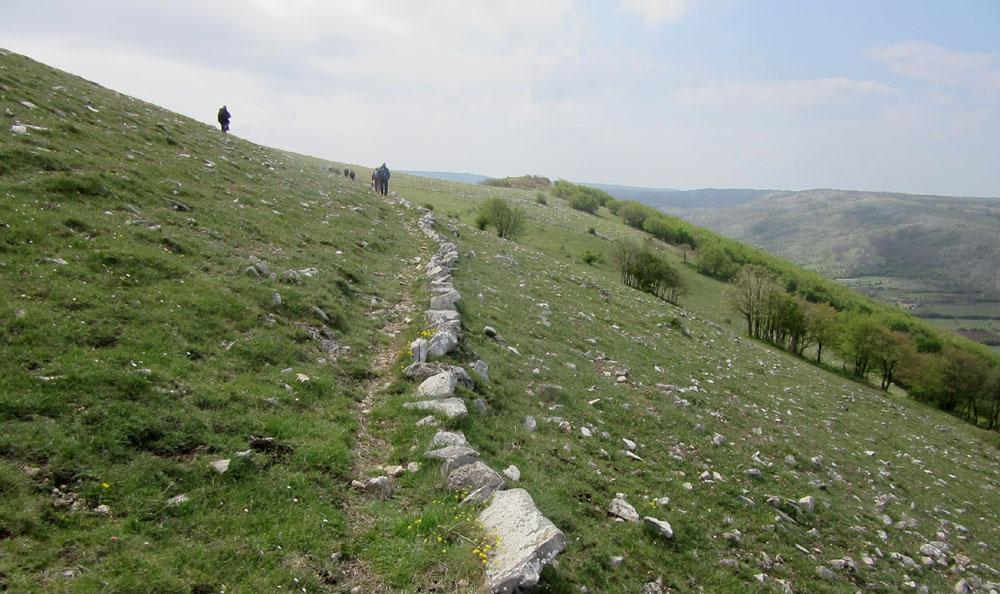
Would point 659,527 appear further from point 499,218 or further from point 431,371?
point 499,218

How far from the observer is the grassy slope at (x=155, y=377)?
20.2 ft

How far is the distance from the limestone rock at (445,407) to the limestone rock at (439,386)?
28 centimetres

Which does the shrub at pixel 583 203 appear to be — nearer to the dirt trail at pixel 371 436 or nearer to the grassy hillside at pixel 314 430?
the grassy hillside at pixel 314 430

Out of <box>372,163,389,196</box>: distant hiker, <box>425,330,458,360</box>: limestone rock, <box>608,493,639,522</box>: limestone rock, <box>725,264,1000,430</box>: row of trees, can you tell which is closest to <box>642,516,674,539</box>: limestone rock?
<box>608,493,639,522</box>: limestone rock

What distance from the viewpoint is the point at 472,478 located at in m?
8.70

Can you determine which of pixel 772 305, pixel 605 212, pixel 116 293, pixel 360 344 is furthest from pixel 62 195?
pixel 605 212

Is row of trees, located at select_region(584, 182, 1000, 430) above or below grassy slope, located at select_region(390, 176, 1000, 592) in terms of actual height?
below

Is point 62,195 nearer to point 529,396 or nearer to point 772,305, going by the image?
point 529,396

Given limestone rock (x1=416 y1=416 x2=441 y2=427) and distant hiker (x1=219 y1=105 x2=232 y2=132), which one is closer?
limestone rock (x1=416 y1=416 x2=441 y2=427)

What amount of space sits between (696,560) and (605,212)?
137967 millimetres

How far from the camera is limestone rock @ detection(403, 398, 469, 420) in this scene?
10.8 metres

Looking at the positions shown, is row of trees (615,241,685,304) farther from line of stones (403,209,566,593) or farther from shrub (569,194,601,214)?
shrub (569,194,601,214)

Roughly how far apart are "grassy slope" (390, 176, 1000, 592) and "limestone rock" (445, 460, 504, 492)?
103 cm

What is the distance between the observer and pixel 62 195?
48.3 feet
